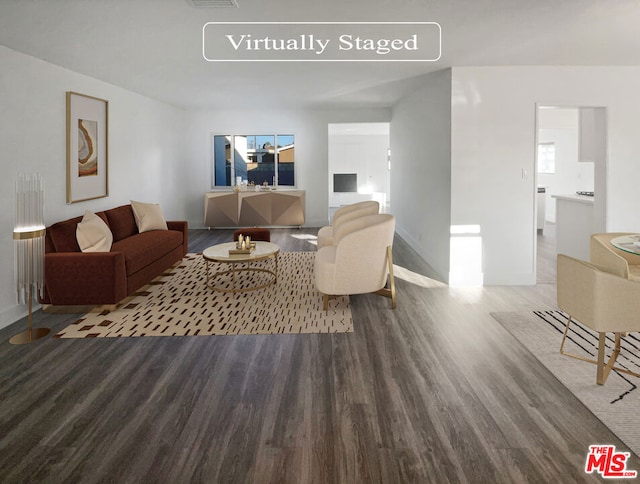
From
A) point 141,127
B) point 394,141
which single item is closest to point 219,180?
point 141,127

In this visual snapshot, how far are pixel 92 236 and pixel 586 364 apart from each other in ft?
15.2

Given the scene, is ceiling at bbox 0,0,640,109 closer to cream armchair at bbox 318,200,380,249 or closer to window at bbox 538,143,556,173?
cream armchair at bbox 318,200,380,249

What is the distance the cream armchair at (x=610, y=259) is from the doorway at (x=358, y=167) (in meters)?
11.0

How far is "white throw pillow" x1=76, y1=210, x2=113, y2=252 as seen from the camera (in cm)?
489

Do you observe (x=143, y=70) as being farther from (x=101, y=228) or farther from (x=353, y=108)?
(x=353, y=108)

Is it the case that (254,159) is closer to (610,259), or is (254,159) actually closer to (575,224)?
(575,224)

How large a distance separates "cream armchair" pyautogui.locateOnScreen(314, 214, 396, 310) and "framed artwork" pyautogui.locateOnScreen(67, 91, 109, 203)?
3.26 m

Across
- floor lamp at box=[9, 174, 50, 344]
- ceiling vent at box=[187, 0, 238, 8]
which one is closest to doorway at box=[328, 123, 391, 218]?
floor lamp at box=[9, 174, 50, 344]

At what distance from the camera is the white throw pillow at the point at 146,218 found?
21.9 feet

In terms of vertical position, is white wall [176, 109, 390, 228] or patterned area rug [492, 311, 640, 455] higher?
white wall [176, 109, 390, 228]


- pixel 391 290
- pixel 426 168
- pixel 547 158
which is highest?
pixel 547 158

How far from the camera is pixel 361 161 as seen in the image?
15.2 metres

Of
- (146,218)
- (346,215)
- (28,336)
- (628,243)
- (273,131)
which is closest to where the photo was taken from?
(628,243)

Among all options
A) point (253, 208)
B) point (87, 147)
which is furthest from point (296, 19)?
point (253, 208)
